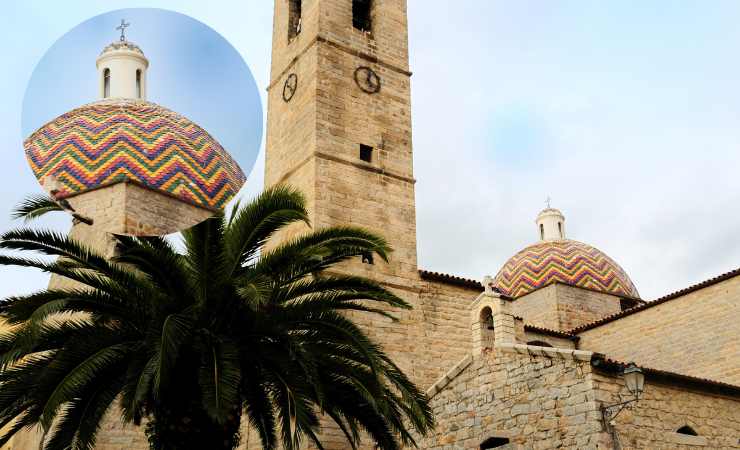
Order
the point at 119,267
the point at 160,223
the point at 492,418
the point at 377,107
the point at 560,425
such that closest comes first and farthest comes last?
1. the point at 160,223
2. the point at 119,267
3. the point at 560,425
4. the point at 492,418
5. the point at 377,107

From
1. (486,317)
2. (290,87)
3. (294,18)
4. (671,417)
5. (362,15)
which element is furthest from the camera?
(294,18)

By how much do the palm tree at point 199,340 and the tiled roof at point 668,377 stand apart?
379cm

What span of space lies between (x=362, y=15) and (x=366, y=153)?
4.98 metres

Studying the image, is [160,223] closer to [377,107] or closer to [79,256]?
[79,256]

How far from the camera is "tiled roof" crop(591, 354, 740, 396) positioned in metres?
13.8

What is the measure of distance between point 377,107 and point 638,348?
10.4 m

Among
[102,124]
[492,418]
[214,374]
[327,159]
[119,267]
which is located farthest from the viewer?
[327,159]

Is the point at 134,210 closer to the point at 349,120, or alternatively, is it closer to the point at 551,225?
the point at 349,120

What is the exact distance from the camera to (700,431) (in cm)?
1462

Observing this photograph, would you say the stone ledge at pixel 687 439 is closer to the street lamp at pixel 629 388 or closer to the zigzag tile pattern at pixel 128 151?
the street lamp at pixel 629 388

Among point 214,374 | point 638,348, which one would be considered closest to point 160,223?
point 214,374

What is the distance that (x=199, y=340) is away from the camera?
1018cm

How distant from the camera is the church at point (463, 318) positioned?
46.7 ft

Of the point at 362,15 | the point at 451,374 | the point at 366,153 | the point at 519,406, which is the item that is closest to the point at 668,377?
the point at 519,406
